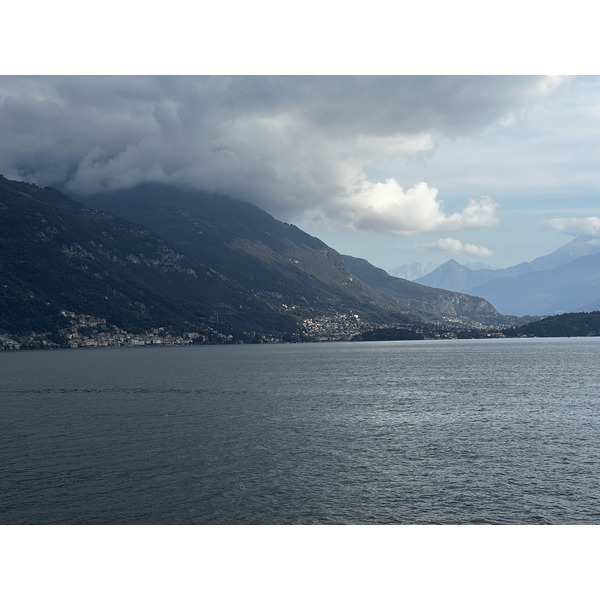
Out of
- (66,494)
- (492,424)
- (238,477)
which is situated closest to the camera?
(66,494)

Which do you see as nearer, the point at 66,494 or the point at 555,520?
the point at 555,520

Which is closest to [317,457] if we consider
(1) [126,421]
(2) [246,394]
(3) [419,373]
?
(1) [126,421]
